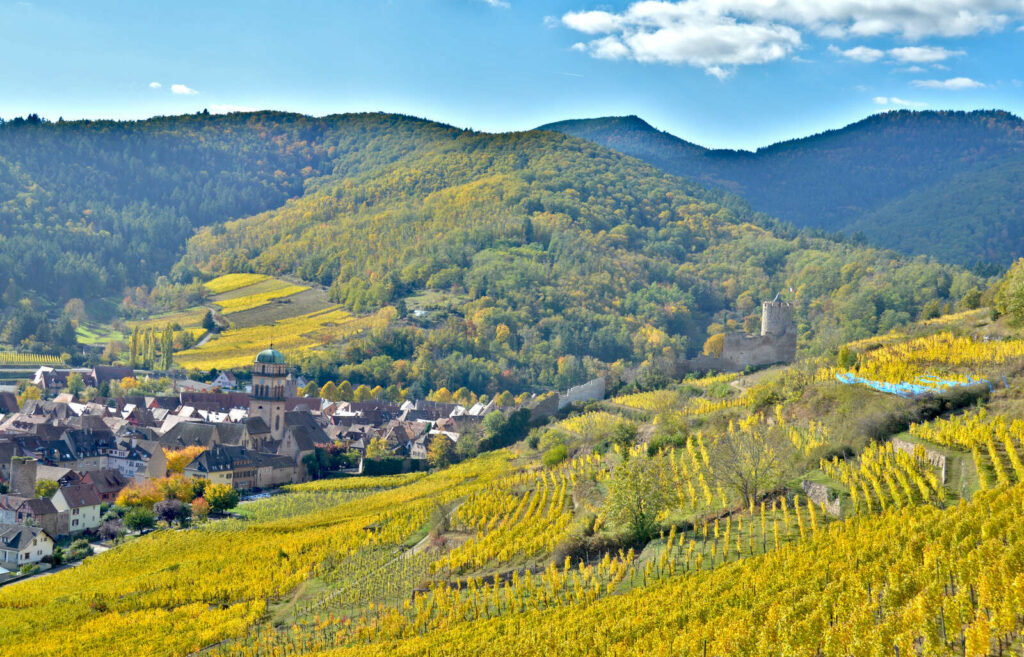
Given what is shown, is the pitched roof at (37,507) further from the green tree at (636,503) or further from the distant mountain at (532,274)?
the distant mountain at (532,274)

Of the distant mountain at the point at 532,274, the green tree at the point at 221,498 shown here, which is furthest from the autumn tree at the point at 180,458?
the distant mountain at the point at 532,274

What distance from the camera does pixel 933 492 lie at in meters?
29.1

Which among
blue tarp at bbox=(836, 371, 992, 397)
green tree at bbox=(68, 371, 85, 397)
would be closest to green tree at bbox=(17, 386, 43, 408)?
green tree at bbox=(68, 371, 85, 397)

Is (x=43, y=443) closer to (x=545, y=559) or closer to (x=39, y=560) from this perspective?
(x=39, y=560)

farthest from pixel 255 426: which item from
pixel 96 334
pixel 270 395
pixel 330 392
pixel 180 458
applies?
pixel 96 334

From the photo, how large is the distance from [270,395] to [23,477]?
24.9 meters

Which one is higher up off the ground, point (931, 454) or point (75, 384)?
point (931, 454)

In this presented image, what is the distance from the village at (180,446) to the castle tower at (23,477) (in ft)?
0.20

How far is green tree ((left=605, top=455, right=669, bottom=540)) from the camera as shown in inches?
1339

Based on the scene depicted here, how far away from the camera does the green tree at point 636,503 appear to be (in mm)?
34000

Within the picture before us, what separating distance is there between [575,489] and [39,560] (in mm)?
25889

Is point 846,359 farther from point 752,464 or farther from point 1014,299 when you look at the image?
point 752,464

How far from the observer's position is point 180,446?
71.7m

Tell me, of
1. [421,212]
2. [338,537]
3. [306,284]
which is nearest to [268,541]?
[338,537]
